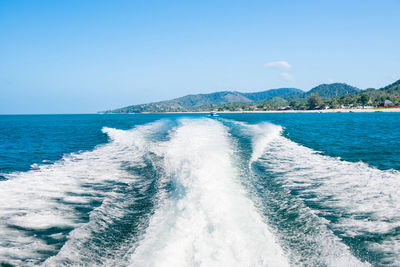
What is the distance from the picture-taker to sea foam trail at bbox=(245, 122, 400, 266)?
4691 mm

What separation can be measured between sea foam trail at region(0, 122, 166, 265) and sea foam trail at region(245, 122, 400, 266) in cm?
504

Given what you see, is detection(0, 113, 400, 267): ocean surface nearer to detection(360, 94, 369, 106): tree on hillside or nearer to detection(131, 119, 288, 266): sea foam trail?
detection(131, 119, 288, 266): sea foam trail

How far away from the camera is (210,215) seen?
572 centimetres

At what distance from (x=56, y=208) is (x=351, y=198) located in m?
8.11

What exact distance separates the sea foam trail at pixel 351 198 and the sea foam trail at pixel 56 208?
5036mm

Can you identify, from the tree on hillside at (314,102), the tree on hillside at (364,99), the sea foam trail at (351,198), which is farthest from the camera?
the tree on hillside at (314,102)

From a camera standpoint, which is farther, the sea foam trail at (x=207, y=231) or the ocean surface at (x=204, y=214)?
the ocean surface at (x=204, y=214)

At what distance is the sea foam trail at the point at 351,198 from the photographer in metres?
4.69

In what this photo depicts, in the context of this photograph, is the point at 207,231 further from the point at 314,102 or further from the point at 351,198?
the point at 314,102

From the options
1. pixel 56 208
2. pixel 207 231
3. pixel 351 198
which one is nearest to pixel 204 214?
pixel 207 231

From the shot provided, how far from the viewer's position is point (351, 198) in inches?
276

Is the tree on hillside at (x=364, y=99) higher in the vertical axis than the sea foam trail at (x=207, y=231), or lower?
higher

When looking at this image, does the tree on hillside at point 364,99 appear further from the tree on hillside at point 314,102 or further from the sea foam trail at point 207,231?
the sea foam trail at point 207,231

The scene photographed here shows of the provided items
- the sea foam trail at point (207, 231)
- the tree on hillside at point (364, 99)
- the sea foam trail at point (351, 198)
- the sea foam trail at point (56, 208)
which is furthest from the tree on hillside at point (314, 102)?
the sea foam trail at point (207, 231)
